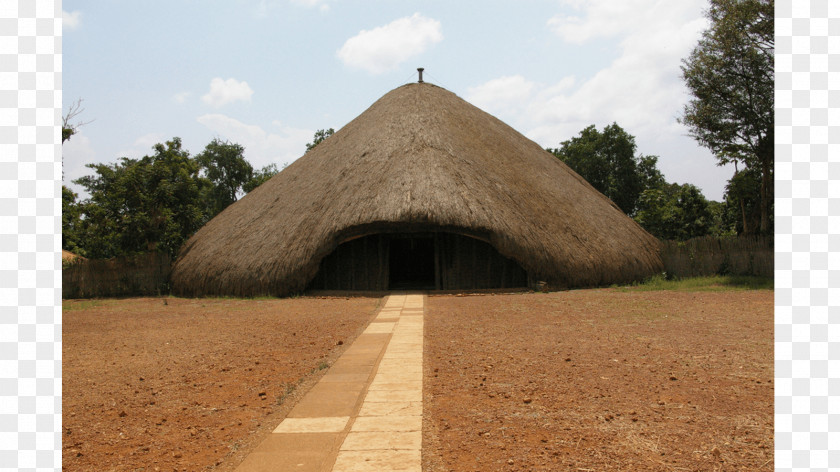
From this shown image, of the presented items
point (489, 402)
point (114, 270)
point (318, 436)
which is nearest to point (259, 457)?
point (318, 436)

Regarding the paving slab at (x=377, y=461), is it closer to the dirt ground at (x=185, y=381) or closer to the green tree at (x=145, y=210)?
the dirt ground at (x=185, y=381)

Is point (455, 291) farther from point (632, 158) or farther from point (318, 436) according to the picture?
point (632, 158)

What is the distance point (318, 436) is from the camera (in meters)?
3.19

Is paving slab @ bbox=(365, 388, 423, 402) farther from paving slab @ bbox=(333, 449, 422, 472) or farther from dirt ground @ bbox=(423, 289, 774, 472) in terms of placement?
paving slab @ bbox=(333, 449, 422, 472)

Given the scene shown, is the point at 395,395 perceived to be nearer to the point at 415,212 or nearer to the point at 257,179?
the point at 415,212

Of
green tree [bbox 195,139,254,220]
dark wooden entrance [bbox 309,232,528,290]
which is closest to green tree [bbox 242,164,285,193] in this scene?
green tree [bbox 195,139,254,220]

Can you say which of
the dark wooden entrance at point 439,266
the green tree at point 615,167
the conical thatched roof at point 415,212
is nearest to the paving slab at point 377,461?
the conical thatched roof at point 415,212

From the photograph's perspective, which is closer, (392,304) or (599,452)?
(599,452)

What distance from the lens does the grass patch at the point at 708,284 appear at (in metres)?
13.4

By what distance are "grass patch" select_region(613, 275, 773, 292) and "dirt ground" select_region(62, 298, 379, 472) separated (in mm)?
8769

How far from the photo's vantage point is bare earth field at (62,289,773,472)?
3012 mm

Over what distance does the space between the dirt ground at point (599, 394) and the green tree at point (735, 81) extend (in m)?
11.0

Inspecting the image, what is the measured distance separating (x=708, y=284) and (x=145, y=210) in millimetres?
19001

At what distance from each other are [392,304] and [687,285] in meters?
9.07
